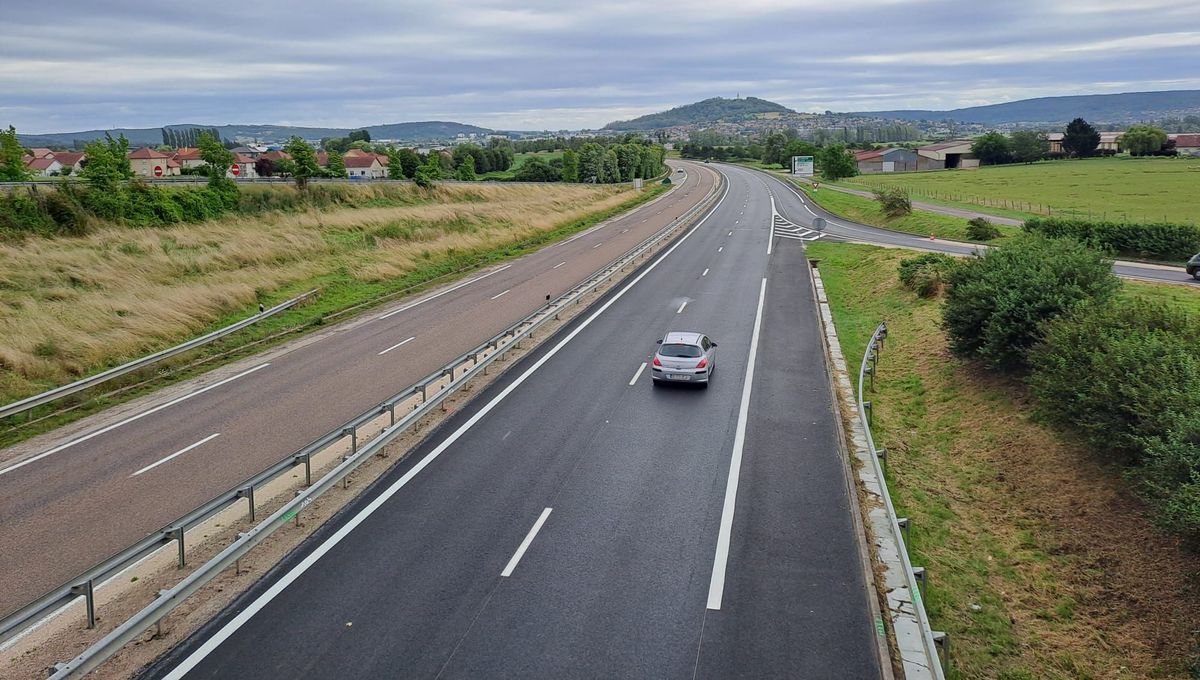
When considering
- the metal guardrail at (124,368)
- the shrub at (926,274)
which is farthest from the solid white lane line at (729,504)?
the metal guardrail at (124,368)

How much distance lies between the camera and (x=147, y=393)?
21.0 meters

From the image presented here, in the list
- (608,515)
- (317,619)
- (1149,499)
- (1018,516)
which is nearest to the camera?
(317,619)

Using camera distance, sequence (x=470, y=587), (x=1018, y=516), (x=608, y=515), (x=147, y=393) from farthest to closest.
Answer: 1. (x=147, y=393)
2. (x=1018, y=516)
3. (x=608, y=515)
4. (x=470, y=587)

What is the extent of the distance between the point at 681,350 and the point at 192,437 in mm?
12101

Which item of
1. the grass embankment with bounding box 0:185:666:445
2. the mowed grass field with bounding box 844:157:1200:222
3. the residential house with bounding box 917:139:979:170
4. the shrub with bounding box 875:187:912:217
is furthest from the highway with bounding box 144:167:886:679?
the residential house with bounding box 917:139:979:170

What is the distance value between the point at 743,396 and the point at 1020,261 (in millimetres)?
9007

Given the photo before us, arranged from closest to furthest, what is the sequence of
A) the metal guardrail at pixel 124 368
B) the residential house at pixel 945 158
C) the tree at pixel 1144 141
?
1. the metal guardrail at pixel 124 368
2. the tree at pixel 1144 141
3. the residential house at pixel 945 158

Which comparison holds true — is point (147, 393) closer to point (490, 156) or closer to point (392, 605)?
point (392, 605)

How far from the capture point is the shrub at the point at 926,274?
29.9 m

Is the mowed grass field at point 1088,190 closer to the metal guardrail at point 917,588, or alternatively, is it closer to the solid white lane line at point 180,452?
the metal guardrail at point 917,588

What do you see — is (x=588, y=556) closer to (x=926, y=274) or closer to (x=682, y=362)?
(x=682, y=362)

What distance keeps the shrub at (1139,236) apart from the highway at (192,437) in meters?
29.5

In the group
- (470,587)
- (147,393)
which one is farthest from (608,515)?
(147,393)

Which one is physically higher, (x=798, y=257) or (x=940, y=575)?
(x=798, y=257)
